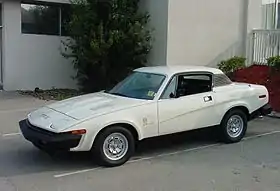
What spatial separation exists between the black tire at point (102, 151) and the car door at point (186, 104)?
0.63 m

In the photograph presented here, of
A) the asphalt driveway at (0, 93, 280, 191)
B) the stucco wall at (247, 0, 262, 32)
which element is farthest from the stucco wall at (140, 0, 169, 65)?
the asphalt driveway at (0, 93, 280, 191)

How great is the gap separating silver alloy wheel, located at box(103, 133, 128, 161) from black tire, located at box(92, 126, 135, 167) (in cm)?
4

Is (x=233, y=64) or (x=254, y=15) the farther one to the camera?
(x=254, y=15)

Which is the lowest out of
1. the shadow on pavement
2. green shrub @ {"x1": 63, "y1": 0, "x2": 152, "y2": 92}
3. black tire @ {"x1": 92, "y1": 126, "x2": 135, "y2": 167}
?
the shadow on pavement

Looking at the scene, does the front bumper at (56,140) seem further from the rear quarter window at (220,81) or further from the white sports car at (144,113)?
the rear quarter window at (220,81)

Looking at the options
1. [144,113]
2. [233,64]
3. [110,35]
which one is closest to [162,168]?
[144,113]

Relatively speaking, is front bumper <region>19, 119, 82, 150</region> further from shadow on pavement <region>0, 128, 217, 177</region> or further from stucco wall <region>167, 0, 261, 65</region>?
stucco wall <region>167, 0, 261, 65</region>

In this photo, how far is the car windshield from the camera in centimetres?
724

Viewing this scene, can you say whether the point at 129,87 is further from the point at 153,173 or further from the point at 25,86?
the point at 25,86

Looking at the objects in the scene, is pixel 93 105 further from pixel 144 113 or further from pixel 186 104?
pixel 186 104

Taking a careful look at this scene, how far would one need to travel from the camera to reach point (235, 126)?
8.08m

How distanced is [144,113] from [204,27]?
27.3 feet

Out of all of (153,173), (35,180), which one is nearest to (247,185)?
(153,173)

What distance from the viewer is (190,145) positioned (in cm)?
788
